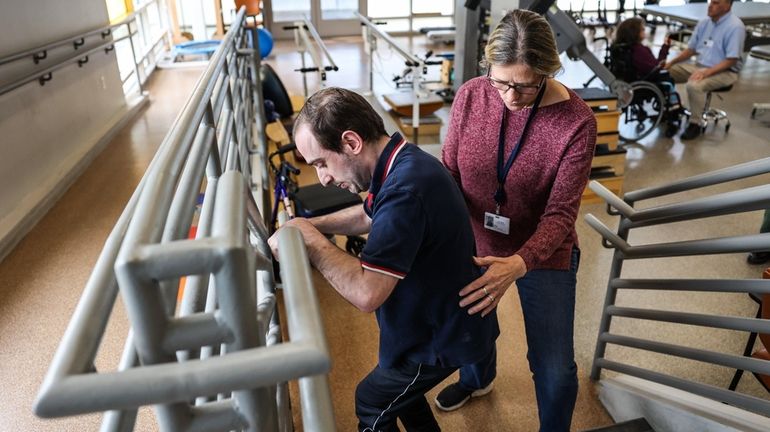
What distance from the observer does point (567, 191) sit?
173 cm

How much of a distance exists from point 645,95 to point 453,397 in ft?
14.4

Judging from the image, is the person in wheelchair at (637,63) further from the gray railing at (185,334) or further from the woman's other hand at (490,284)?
the gray railing at (185,334)

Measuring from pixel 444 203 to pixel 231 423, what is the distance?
0.79 meters

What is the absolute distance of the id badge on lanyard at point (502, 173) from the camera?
5.78 feet

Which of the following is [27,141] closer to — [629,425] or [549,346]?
[549,346]

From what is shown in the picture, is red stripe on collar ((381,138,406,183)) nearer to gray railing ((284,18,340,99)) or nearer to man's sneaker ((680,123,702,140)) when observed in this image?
gray railing ((284,18,340,99))

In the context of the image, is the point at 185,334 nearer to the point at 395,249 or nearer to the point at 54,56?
the point at 395,249

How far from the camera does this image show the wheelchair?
5547 millimetres

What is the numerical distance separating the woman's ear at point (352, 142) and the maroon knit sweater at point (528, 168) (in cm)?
63

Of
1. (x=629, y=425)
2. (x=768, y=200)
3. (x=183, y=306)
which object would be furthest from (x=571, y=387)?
(x=183, y=306)

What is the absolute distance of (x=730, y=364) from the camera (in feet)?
5.55

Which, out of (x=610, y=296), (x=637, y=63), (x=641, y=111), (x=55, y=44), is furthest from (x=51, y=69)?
(x=641, y=111)

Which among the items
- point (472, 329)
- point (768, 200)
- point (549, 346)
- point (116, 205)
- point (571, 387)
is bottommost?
point (116, 205)

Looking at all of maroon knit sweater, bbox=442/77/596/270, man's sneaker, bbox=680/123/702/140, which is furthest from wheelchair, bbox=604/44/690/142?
maroon knit sweater, bbox=442/77/596/270
